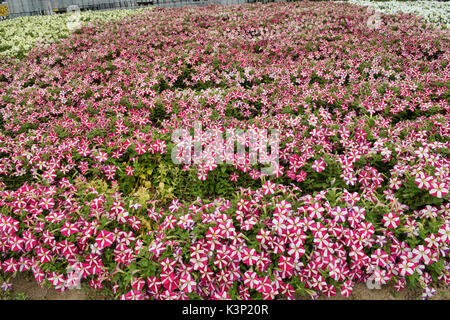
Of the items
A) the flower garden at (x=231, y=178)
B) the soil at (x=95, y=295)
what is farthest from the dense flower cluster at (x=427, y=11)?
the soil at (x=95, y=295)

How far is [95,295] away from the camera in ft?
8.86

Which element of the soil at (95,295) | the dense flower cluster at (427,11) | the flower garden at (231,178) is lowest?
the soil at (95,295)

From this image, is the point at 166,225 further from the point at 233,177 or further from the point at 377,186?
the point at 377,186

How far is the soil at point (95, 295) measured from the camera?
2.61 metres

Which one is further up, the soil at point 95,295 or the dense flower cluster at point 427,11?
the dense flower cluster at point 427,11

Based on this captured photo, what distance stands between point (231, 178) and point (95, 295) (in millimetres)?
1910

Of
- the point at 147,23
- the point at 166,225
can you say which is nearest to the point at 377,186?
the point at 166,225

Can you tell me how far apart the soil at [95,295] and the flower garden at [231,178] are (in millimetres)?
80

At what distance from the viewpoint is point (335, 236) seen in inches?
104

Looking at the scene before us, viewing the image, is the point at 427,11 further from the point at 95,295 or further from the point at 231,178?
the point at 95,295

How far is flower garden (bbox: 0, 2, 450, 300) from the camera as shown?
2555mm

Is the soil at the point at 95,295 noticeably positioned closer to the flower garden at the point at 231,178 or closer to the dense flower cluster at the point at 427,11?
the flower garden at the point at 231,178

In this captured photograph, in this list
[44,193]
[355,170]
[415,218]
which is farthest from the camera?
[355,170]

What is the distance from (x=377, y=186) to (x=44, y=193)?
3.70m
